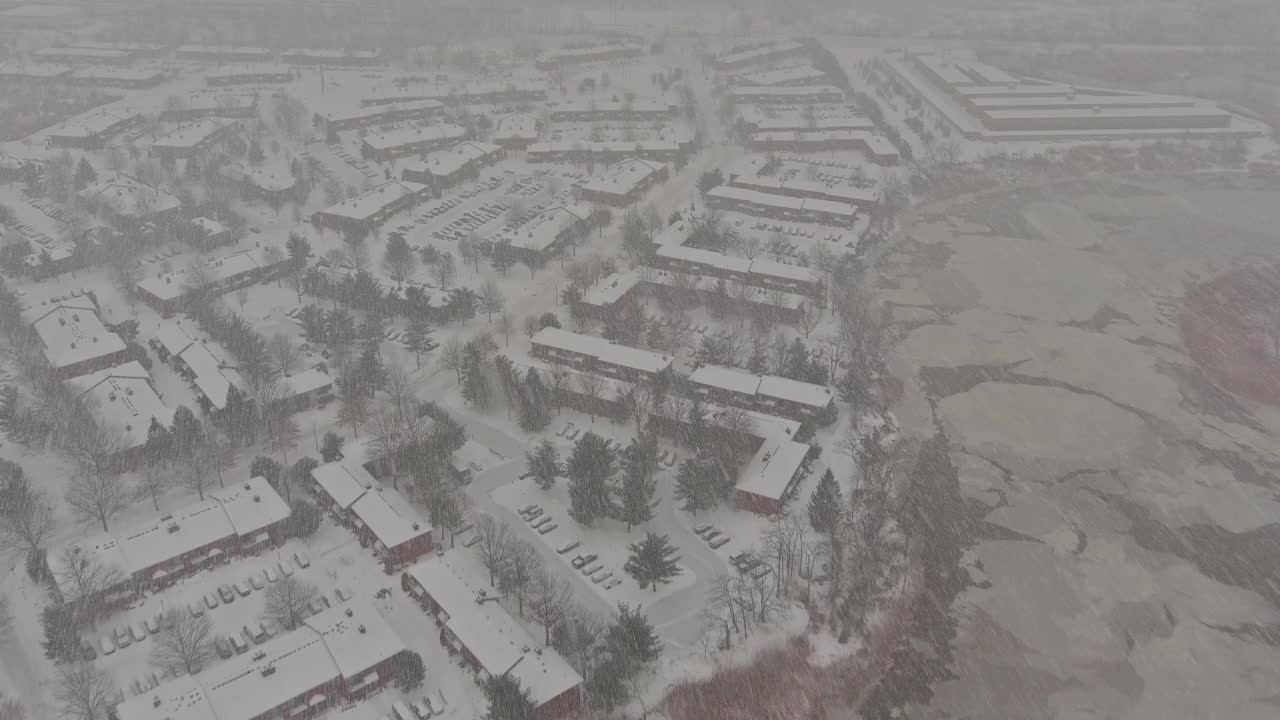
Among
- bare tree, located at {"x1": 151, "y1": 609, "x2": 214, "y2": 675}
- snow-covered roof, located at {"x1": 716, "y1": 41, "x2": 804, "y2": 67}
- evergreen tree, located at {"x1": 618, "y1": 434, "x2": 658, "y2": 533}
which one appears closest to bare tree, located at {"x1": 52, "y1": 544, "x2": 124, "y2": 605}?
bare tree, located at {"x1": 151, "y1": 609, "x2": 214, "y2": 675}

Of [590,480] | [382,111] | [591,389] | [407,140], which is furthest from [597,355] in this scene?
[382,111]

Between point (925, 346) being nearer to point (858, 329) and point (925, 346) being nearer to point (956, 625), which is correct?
point (858, 329)

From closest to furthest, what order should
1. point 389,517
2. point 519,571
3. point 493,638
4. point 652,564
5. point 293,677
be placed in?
point 293,677, point 493,638, point 519,571, point 652,564, point 389,517

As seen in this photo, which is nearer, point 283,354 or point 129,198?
point 283,354

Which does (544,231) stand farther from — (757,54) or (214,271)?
(757,54)

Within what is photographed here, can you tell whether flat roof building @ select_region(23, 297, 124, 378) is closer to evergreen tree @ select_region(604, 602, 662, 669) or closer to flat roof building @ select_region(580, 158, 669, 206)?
evergreen tree @ select_region(604, 602, 662, 669)

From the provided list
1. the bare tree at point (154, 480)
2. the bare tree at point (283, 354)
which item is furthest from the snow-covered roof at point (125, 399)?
the bare tree at point (283, 354)

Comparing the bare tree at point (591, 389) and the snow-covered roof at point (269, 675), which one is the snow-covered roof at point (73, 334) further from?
→ the bare tree at point (591, 389)

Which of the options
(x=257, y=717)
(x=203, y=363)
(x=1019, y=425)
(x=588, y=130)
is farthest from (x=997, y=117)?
(x=257, y=717)
